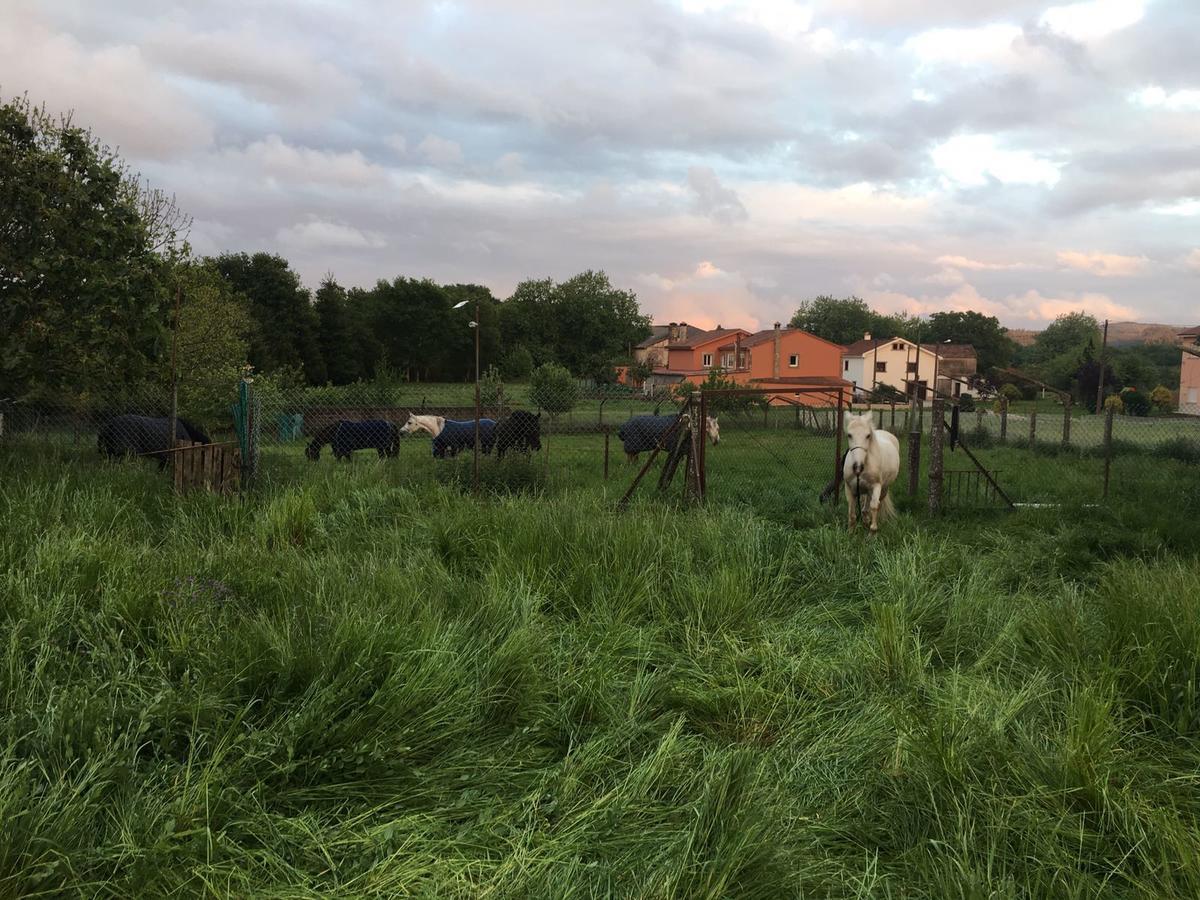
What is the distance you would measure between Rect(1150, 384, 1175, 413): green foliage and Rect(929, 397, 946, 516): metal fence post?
45287 millimetres

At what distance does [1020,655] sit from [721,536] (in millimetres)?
2501

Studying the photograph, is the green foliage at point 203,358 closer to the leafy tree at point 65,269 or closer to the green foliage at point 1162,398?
the leafy tree at point 65,269

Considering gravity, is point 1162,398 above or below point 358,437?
above

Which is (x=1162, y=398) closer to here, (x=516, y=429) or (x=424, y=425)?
(x=424, y=425)

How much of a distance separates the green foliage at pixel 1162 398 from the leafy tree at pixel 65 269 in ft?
171

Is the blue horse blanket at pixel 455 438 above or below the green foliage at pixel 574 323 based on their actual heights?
below

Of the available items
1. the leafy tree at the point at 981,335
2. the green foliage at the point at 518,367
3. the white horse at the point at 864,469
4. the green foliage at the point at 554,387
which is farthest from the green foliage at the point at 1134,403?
the leafy tree at the point at 981,335

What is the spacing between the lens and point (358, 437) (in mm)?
15539

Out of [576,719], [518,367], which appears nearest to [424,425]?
[576,719]

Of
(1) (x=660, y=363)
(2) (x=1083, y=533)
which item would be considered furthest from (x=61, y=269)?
(1) (x=660, y=363)

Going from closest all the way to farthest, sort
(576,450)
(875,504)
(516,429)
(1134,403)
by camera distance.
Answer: (875,504) < (516,429) < (576,450) < (1134,403)

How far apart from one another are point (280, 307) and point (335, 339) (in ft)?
18.6

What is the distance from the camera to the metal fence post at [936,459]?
9.30 meters

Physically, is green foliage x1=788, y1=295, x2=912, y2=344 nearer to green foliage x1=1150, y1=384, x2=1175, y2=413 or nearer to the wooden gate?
green foliage x1=1150, y1=384, x2=1175, y2=413
